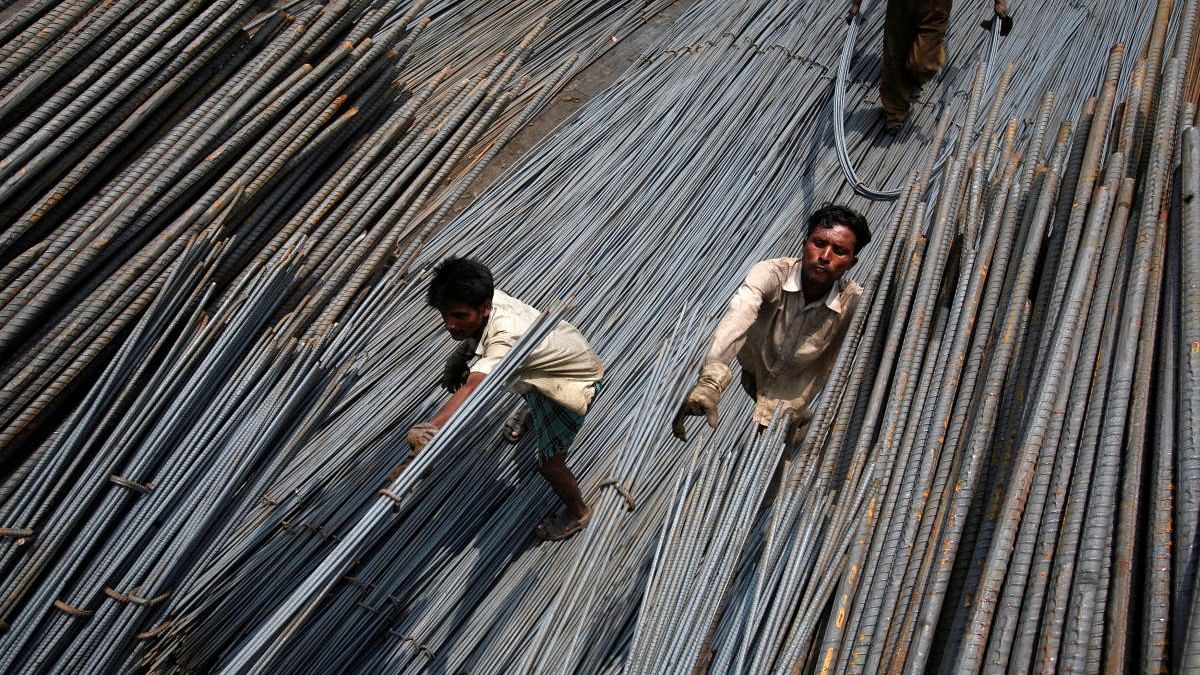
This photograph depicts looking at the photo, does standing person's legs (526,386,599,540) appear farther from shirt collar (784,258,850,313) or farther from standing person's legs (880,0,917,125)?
standing person's legs (880,0,917,125)

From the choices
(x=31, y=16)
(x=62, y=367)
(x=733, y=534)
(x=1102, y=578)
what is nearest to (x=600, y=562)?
(x=733, y=534)

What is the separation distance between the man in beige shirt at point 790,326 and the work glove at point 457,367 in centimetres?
68

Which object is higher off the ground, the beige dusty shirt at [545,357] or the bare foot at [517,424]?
the beige dusty shirt at [545,357]

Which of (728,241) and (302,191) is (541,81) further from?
(302,191)

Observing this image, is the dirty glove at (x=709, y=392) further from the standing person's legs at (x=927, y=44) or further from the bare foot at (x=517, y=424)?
the standing person's legs at (x=927, y=44)

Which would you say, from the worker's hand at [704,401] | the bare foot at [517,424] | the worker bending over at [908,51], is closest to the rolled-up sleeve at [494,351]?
the worker's hand at [704,401]

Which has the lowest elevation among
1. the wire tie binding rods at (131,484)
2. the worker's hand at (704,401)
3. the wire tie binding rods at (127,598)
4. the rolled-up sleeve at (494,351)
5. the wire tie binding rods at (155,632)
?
the wire tie binding rods at (155,632)

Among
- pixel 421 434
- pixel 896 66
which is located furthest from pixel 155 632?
pixel 896 66

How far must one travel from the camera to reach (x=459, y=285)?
8.08ft

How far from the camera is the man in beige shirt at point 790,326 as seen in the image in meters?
2.49

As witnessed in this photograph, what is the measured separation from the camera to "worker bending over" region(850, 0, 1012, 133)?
15.6 ft

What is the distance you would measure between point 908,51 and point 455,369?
3.27 meters

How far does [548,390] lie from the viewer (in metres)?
2.72

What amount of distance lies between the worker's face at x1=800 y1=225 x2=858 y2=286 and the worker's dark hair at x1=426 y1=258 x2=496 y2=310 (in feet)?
2.85
